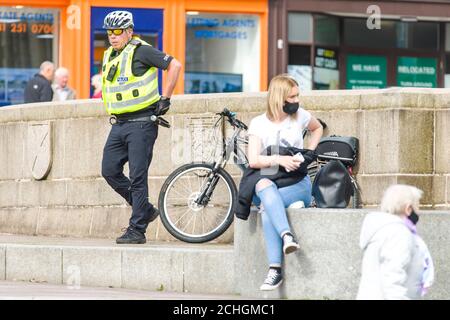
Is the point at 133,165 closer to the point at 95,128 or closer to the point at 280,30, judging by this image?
the point at 95,128

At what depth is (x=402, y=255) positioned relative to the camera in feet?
26.7

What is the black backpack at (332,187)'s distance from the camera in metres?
10.5

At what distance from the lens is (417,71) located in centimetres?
2552

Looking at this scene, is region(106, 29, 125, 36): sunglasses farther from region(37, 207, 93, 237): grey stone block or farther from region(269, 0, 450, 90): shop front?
region(269, 0, 450, 90): shop front

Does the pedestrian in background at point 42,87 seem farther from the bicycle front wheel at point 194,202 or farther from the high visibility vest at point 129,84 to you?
the high visibility vest at point 129,84

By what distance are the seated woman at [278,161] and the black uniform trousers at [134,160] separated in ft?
5.34

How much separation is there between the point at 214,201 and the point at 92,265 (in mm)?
1328

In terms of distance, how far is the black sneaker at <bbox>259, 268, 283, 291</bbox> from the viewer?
1014 centimetres

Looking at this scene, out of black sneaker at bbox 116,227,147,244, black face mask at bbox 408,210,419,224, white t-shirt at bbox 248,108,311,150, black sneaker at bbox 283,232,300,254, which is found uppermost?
white t-shirt at bbox 248,108,311,150

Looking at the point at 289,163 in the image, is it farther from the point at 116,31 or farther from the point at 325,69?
the point at 325,69

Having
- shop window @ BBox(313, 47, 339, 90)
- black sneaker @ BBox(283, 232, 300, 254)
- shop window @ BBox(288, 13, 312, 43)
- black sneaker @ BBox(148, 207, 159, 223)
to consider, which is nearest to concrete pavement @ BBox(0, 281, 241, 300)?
black sneaker @ BBox(283, 232, 300, 254)

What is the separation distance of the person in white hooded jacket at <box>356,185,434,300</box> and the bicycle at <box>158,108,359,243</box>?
3514mm

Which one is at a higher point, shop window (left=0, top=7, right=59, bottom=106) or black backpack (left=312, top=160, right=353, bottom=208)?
shop window (left=0, top=7, right=59, bottom=106)
